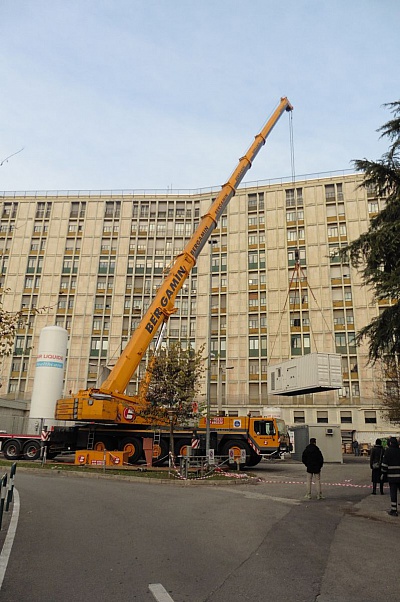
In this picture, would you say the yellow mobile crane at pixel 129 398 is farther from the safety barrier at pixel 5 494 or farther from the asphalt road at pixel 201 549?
the safety barrier at pixel 5 494

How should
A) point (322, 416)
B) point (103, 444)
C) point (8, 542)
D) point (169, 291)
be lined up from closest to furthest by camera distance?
point (8, 542)
point (169, 291)
point (103, 444)
point (322, 416)

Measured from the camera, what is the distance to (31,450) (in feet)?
75.5

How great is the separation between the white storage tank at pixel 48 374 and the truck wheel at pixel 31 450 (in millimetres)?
3002

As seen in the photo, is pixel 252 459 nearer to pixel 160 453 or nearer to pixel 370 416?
pixel 160 453

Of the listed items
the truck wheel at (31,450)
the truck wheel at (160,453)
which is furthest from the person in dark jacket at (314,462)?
the truck wheel at (31,450)

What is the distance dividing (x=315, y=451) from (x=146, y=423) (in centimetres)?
1186

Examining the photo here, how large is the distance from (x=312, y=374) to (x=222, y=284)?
27587 millimetres

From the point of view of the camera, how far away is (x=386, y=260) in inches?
494

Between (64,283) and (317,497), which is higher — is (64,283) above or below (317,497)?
above

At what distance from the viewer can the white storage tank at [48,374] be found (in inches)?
1054

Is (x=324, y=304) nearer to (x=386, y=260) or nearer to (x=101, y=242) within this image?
(x=101, y=242)

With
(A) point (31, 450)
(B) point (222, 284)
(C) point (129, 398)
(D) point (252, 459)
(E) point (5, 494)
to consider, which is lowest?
(E) point (5, 494)

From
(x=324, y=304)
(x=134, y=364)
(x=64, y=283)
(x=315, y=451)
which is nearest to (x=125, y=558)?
(x=315, y=451)

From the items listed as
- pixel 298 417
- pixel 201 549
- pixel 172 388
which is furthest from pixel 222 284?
pixel 201 549
